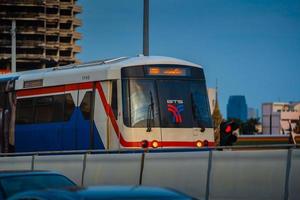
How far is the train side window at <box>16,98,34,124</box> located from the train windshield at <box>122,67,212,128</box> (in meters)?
4.05

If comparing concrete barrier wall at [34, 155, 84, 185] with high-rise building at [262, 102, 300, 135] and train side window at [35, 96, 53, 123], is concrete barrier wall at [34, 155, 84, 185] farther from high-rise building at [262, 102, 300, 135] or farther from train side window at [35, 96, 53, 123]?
high-rise building at [262, 102, 300, 135]

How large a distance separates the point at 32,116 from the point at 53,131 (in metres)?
1.28

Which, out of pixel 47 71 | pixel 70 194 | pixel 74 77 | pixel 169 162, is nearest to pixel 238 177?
pixel 169 162

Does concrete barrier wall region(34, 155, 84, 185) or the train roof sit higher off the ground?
the train roof

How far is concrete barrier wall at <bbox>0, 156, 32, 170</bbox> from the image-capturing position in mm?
21109

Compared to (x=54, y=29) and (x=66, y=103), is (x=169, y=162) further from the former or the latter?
(x=54, y=29)

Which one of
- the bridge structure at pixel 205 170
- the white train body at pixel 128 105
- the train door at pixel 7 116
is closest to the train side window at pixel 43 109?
the white train body at pixel 128 105

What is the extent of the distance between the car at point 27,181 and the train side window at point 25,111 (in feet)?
46.7

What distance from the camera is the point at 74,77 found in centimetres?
2330

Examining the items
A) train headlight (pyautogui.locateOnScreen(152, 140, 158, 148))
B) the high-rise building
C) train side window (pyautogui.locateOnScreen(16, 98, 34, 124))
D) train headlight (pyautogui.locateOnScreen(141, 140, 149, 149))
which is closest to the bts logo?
train headlight (pyautogui.locateOnScreen(152, 140, 158, 148))

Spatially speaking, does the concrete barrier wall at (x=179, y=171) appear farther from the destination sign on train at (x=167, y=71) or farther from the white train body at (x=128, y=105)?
the destination sign on train at (x=167, y=71)

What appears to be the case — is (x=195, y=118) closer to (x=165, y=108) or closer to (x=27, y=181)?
(x=165, y=108)

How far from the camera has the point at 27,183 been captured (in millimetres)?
10500

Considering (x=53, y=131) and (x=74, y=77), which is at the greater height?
(x=74, y=77)
